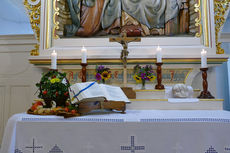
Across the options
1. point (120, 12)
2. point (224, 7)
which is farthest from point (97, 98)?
point (224, 7)

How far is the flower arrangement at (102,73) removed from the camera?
7.05 feet

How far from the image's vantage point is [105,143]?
4.28ft

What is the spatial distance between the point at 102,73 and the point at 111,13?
839 mm

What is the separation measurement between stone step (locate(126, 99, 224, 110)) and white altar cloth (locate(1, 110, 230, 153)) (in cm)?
45

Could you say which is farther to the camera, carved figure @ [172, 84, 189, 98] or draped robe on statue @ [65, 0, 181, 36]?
draped robe on statue @ [65, 0, 181, 36]

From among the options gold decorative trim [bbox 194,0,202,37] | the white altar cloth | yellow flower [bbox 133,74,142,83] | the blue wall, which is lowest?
the white altar cloth

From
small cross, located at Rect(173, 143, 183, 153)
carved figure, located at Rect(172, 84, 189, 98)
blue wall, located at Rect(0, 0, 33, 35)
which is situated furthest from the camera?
blue wall, located at Rect(0, 0, 33, 35)

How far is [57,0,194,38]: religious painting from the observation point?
256 centimetres

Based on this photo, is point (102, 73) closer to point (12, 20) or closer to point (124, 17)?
point (124, 17)

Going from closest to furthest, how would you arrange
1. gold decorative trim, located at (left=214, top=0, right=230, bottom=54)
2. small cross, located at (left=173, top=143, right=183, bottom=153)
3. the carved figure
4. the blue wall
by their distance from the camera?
small cross, located at (left=173, top=143, right=183, bottom=153) → the carved figure → gold decorative trim, located at (left=214, top=0, right=230, bottom=54) → the blue wall

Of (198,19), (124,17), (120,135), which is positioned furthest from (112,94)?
(198,19)

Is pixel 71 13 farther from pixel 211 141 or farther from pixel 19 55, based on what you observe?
pixel 211 141

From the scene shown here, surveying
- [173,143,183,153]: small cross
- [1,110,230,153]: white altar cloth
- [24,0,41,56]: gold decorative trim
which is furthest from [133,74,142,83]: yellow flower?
[24,0,41,56]: gold decorative trim

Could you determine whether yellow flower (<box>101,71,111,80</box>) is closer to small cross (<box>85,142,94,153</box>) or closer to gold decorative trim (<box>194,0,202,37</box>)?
small cross (<box>85,142,94,153</box>)
